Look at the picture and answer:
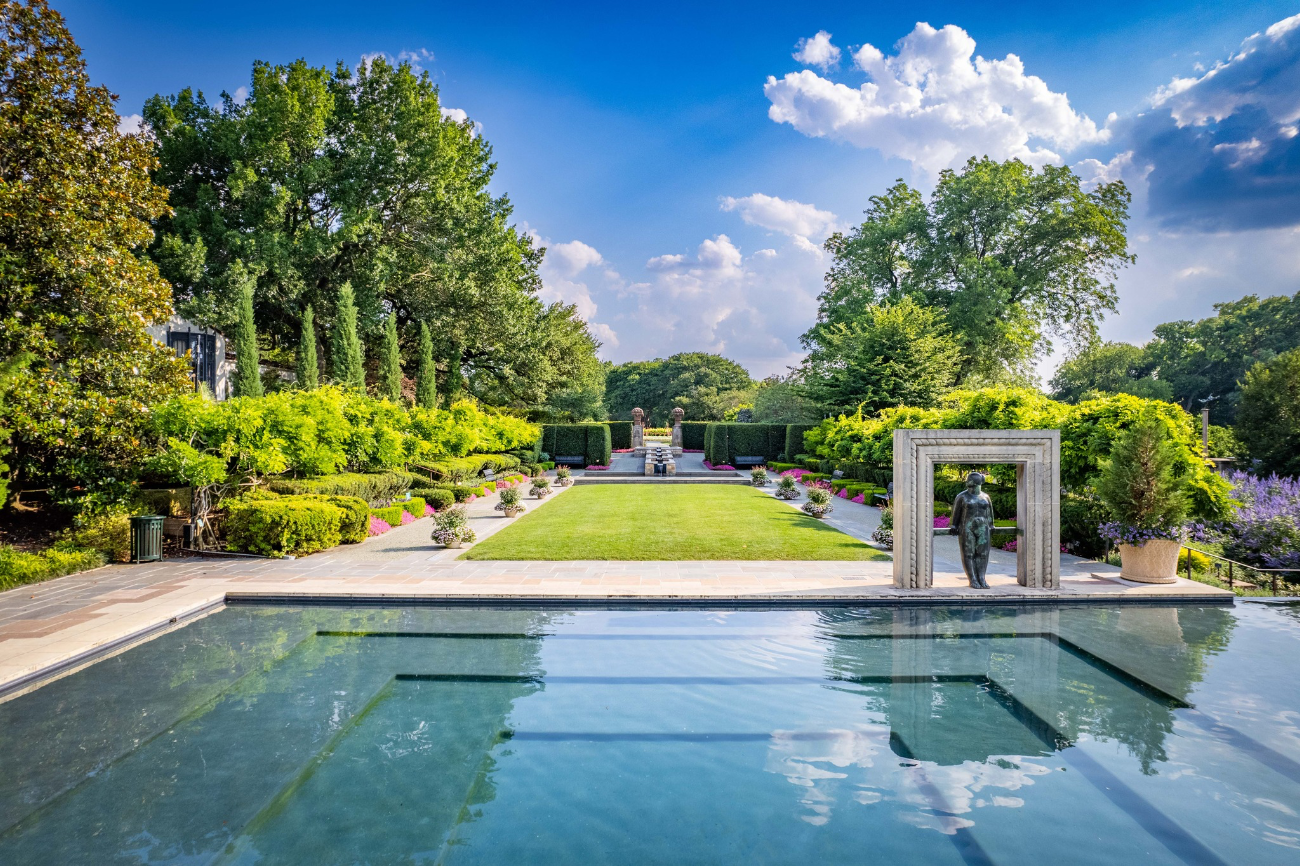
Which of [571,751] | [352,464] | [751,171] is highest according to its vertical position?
[751,171]

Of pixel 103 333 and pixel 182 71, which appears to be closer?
pixel 103 333

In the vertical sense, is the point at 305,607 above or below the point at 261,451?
below

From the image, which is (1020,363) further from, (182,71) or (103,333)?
(182,71)

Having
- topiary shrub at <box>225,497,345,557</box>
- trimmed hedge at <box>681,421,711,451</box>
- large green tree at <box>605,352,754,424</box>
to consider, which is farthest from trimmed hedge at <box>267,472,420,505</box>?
large green tree at <box>605,352,754,424</box>

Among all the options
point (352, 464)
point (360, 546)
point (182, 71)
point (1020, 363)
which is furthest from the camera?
point (1020, 363)

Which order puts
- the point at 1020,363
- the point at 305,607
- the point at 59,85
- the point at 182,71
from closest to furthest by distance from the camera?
the point at 305,607
the point at 59,85
the point at 182,71
the point at 1020,363

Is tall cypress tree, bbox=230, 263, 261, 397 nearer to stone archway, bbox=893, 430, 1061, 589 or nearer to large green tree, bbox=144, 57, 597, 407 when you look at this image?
large green tree, bbox=144, 57, 597, 407

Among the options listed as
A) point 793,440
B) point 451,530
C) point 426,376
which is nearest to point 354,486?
point 451,530

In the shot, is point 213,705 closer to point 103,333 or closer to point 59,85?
point 103,333

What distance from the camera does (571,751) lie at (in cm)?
466

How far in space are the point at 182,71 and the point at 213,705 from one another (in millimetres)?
32134

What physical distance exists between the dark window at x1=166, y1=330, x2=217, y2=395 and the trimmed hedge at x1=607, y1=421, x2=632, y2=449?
2193 centimetres

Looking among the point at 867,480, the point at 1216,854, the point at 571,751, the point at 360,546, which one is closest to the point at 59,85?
the point at 360,546

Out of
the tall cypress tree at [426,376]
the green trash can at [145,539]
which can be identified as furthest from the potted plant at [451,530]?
the tall cypress tree at [426,376]
